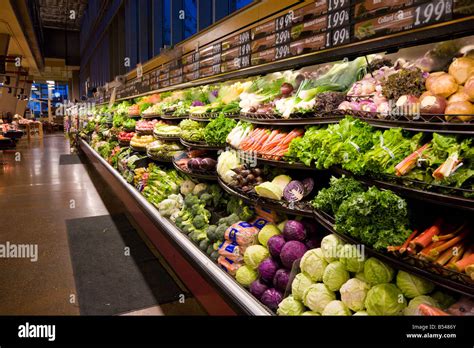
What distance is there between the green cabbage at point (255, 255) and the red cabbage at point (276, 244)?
0.13 metres

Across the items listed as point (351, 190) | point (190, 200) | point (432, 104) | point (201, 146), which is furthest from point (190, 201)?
point (432, 104)

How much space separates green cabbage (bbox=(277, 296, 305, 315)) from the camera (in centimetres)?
221

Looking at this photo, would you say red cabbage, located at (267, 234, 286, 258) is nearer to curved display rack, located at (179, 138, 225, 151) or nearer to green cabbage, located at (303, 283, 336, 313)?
green cabbage, located at (303, 283, 336, 313)

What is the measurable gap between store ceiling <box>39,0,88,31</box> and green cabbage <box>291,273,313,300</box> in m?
20.9


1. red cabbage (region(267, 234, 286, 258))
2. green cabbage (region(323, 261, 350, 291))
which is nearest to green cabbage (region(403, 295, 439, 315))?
green cabbage (region(323, 261, 350, 291))

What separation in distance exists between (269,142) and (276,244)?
0.72 metres

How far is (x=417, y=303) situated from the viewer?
172cm

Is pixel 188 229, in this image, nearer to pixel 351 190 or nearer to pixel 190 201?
pixel 190 201

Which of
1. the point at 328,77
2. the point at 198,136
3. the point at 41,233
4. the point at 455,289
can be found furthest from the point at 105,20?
the point at 455,289

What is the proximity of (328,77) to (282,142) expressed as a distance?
0.55 metres

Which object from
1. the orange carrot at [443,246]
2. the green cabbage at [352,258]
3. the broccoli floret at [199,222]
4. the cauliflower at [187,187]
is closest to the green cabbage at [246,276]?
the green cabbage at [352,258]

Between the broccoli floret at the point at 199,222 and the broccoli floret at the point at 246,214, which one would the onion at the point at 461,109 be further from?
the broccoli floret at the point at 199,222
